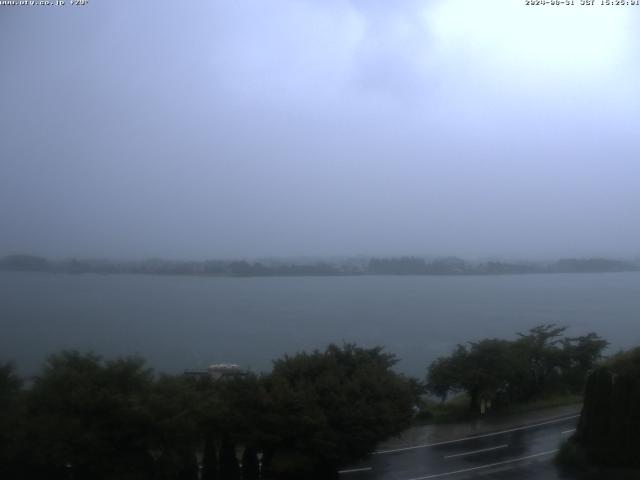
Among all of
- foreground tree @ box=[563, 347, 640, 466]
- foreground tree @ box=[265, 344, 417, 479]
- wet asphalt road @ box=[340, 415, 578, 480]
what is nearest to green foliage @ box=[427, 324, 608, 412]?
wet asphalt road @ box=[340, 415, 578, 480]

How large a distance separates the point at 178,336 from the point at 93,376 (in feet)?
55.6

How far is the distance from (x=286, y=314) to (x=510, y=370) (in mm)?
18400

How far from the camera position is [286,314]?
3328cm

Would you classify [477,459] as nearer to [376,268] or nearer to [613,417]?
→ [613,417]

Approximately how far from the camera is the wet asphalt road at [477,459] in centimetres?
1084

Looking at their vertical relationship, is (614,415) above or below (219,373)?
below

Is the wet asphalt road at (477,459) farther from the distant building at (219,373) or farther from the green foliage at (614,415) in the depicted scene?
the distant building at (219,373)

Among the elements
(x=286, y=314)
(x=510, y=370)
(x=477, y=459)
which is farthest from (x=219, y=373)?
(x=286, y=314)

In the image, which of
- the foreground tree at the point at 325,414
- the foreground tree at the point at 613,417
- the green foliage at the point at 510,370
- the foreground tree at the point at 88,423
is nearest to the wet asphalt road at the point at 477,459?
the foreground tree at the point at 613,417

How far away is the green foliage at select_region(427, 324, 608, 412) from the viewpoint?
52.7 ft

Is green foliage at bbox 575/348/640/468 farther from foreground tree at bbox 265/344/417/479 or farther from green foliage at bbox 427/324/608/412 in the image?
green foliage at bbox 427/324/608/412

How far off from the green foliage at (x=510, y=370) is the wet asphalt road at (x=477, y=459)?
78.2 inches

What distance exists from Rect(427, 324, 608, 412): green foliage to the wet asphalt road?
6.52 feet

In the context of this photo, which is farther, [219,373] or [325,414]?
[219,373]
